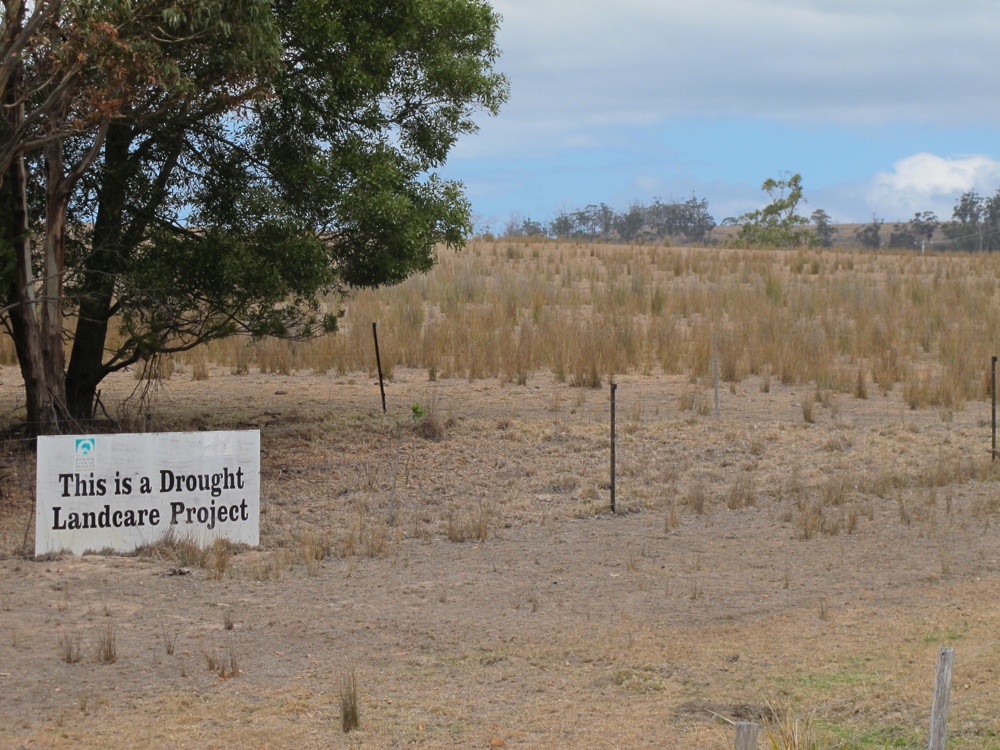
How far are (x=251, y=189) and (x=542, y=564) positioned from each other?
5.98 m

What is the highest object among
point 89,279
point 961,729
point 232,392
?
point 89,279

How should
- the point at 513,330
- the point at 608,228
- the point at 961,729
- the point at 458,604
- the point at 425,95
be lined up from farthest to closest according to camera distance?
the point at 608,228, the point at 513,330, the point at 425,95, the point at 458,604, the point at 961,729

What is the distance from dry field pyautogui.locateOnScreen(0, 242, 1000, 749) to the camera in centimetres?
726

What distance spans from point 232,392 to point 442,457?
5.98 m

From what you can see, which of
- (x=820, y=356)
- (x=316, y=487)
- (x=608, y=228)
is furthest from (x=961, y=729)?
(x=608, y=228)

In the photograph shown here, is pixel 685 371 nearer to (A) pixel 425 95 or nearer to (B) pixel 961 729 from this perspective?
(A) pixel 425 95

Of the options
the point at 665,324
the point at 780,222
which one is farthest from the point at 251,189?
the point at 780,222

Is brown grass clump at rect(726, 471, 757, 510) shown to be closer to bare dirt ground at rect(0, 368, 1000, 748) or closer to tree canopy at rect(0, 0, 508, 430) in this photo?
bare dirt ground at rect(0, 368, 1000, 748)

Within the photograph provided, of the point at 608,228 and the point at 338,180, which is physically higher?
the point at 608,228

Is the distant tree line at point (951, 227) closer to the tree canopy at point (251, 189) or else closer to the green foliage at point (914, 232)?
the green foliage at point (914, 232)

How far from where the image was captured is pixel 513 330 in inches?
1025

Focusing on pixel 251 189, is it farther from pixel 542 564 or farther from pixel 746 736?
pixel 746 736

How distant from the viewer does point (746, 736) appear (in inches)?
177

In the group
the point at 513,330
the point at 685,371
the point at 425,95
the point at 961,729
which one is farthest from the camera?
the point at 513,330
